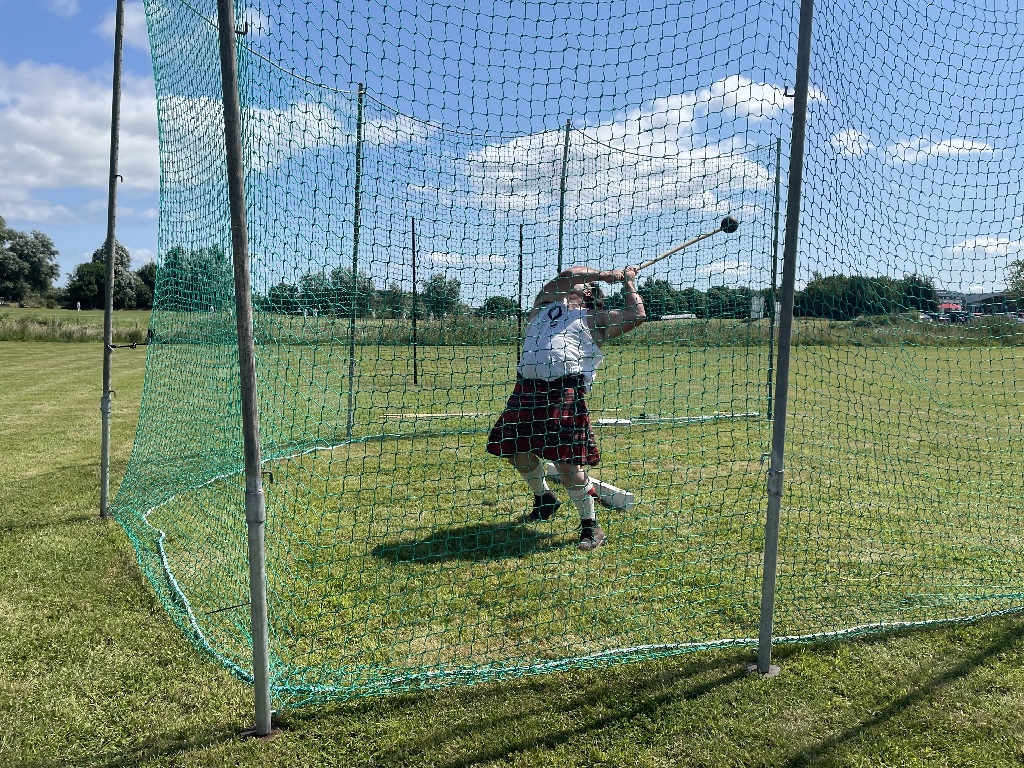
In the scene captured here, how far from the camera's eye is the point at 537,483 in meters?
4.92

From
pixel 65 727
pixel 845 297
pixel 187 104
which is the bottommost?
pixel 65 727

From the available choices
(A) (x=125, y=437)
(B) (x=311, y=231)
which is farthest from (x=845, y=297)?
(A) (x=125, y=437)

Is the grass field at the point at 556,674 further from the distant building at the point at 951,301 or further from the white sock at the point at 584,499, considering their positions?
the distant building at the point at 951,301

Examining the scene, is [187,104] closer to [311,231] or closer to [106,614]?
[311,231]

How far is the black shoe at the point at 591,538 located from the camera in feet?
14.8

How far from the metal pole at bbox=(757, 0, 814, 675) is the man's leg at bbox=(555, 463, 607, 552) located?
159 cm

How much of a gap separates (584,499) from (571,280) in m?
1.37

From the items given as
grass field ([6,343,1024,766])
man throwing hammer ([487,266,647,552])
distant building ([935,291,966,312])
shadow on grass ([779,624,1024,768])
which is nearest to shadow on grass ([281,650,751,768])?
grass field ([6,343,1024,766])

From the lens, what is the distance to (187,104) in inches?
169

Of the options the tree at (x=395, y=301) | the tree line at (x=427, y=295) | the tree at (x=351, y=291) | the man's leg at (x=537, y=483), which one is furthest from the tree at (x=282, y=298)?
the man's leg at (x=537, y=483)

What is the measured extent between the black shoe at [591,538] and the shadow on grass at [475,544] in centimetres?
14

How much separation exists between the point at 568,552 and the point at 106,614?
2533 millimetres

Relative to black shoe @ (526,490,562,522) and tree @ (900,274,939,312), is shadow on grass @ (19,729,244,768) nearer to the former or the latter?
black shoe @ (526,490,562,522)

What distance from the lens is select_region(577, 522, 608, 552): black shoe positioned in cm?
452
